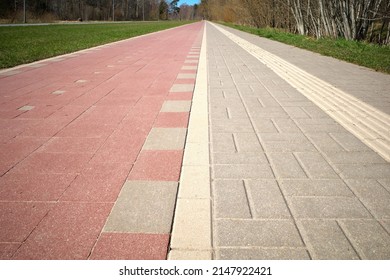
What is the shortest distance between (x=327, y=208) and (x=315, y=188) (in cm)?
27

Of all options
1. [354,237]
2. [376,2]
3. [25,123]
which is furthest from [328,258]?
[376,2]

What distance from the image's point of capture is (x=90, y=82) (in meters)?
6.21

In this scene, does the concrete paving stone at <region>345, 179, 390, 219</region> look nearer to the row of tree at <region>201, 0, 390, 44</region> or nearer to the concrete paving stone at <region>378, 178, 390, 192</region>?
the concrete paving stone at <region>378, 178, 390, 192</region>

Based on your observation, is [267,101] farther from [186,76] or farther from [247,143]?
[186,76]

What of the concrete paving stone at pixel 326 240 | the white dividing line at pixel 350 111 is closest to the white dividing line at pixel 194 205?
the concrete paving stone at pixel 326 240

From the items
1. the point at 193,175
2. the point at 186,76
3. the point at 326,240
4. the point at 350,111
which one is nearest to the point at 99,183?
the point at 193,175

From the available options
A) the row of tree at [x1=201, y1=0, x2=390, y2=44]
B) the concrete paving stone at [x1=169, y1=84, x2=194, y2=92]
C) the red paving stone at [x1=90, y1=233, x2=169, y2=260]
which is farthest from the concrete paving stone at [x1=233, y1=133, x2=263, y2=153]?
the row of tree at [x1=201, y1=0, x2=390, y2=44]

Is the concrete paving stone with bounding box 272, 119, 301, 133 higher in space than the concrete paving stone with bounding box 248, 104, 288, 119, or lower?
lower

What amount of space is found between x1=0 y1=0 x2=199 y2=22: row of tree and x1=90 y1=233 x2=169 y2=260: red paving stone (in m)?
47.5

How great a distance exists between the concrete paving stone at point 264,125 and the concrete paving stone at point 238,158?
28.1 inches

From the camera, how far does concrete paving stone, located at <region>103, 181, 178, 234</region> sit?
1.89m

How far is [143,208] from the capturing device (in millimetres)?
2084

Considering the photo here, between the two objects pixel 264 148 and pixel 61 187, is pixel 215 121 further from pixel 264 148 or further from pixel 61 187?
pixel 61 187
